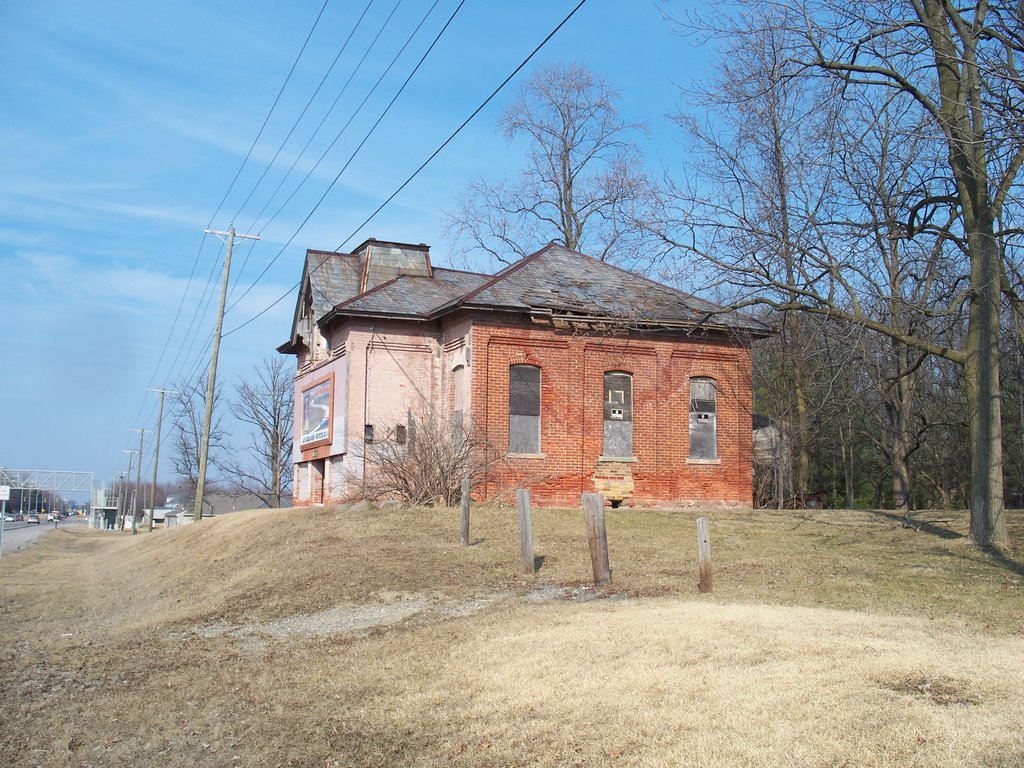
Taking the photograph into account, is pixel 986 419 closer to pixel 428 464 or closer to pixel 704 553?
pixel 704 553

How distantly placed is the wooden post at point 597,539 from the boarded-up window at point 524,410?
10.8 meters

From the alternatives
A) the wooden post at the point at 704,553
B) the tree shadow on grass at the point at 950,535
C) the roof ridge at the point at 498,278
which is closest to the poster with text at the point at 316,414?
the roof ridge at the point at 498,278

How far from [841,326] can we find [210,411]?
2315 centimetres

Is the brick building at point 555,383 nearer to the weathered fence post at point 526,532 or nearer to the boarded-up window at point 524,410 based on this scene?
the boarded-up window at point 524,410

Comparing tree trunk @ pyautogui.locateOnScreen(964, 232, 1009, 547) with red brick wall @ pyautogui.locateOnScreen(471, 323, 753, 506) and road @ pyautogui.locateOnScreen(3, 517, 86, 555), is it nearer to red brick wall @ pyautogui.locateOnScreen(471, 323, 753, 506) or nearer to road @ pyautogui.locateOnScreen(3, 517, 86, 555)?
red brick wall @ pyautogui.locateOnScreen(471, 323, 753, 506)

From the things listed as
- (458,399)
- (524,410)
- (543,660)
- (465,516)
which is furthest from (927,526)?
(543,660)

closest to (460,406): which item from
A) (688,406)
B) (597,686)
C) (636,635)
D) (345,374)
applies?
(345,374)

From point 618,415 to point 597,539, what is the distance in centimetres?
1207

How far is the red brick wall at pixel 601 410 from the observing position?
2414 cm

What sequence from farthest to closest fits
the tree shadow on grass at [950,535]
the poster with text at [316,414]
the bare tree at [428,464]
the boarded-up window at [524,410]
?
the poster with text at [316,414], the boarded-up window at [524,410], the bare tree at [428,464], the tree shadow on grass at [950,535]

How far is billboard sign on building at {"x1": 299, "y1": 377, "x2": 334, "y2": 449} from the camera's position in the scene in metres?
27.5

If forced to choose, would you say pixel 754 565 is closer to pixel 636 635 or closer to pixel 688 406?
pixel 636 635

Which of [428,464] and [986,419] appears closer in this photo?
[986,419]

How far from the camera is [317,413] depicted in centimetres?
2898
